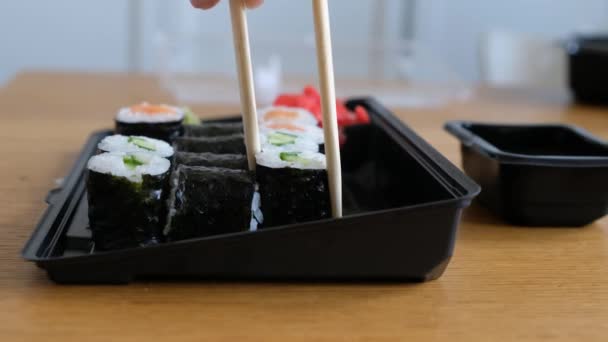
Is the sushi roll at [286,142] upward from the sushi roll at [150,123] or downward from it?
downward

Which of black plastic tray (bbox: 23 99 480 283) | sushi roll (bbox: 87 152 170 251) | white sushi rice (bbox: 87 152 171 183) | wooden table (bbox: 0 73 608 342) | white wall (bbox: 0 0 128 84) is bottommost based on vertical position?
wooden table (bbox: 0 73 608 342)

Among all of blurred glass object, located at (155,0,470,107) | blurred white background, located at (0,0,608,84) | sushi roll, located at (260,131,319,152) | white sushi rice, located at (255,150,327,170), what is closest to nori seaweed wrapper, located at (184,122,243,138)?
sushi roll, located at (260,131,319,152)

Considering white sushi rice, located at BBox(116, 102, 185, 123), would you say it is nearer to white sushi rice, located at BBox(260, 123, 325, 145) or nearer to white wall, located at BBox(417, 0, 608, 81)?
white sushi rice, located at BBox(260, 123, 325, 145)

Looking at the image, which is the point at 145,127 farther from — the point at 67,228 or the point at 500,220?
the point at 500,220

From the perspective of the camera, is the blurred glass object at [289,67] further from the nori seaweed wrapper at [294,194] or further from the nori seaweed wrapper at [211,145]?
the nori seaweed wrapper at [294,194]

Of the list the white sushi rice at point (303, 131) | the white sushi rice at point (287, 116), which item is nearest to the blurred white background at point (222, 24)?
the white sushi rice at point (287, 116)

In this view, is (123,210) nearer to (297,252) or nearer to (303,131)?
(297,252)

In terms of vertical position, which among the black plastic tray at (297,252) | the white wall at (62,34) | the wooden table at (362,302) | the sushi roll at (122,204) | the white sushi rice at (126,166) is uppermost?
the white wall at (62,34)
